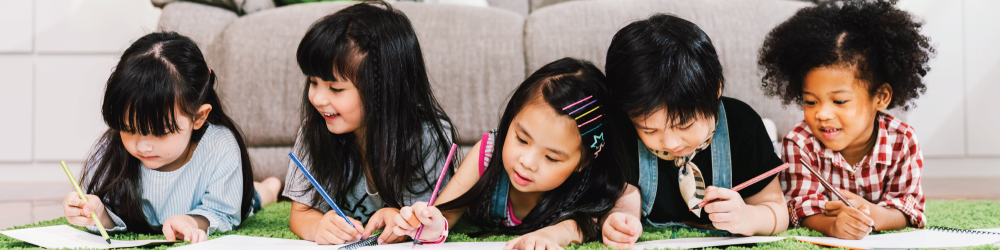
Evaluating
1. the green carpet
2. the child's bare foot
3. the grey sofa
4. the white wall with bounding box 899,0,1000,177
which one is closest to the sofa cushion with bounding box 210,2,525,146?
the grey sofa

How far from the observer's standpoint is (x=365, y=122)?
906mm

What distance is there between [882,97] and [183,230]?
976 millimetres

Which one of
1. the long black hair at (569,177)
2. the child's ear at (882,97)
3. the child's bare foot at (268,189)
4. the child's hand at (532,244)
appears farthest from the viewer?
the child's bare foot at (268,189)

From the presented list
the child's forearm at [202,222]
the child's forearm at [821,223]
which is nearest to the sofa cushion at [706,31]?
the child's forearm at [821,223]

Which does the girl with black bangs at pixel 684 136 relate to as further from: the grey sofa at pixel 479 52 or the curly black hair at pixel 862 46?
the grey sofa at pixel 479 52

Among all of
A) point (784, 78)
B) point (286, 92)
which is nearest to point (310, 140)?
point (286, 92)

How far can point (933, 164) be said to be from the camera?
1872mm

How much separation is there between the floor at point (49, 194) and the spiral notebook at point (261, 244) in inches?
18.9

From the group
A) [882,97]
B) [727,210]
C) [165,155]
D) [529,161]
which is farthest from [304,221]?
[882,97]

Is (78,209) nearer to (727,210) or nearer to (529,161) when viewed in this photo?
(529,161)

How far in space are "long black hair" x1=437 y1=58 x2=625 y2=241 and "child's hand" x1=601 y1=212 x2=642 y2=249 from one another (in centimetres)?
4

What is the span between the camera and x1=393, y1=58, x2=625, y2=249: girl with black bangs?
0.77 m

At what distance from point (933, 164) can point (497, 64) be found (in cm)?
141

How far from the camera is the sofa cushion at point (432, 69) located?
134cm
